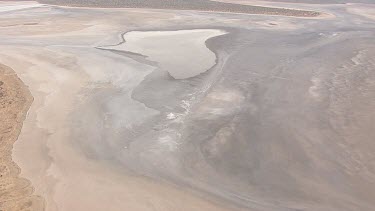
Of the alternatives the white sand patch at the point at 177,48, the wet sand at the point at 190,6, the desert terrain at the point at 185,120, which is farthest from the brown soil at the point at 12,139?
the wet sand at the point at 190,6

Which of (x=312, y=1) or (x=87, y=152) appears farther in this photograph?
(x=312, y=1)

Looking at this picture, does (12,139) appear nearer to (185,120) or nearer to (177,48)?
(185,120)

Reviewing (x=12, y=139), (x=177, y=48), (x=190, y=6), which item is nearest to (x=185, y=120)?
(x=12, y=139)

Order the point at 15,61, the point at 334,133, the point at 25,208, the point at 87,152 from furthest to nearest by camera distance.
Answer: the point at 15,61 < the point at 334,133 < the point at 87,152 < the point at 25,208

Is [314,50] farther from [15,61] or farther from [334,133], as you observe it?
[15,61]

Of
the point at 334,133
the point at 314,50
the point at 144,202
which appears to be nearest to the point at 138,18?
the point at 314,50

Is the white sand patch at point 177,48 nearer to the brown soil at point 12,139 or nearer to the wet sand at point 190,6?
the brown soil at point 12,139
